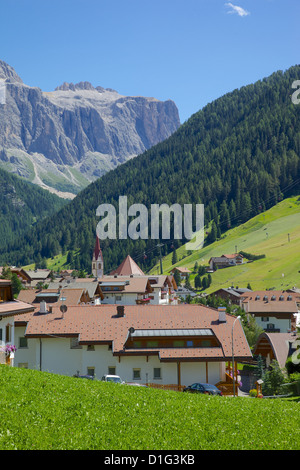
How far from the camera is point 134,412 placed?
15930 mm

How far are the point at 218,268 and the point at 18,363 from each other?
152 metres

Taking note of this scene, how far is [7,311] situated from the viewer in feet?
90.6

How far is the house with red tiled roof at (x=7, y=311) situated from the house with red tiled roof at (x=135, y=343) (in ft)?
45.1

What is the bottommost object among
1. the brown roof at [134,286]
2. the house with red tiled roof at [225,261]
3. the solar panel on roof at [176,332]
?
the solar panel on roof at [176,332]

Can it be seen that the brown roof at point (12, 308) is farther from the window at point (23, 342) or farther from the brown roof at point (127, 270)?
the brown roof at point (127, 270)

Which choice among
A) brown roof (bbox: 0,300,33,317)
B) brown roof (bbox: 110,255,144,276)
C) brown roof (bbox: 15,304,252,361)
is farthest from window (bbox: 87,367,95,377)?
brown roof (bbox: 110,255,144,276)

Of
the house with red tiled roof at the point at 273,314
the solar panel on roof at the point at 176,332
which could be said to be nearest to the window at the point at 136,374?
the solar panel on roof at the point at 176,332

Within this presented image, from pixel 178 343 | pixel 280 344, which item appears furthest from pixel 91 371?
pixel 280 344

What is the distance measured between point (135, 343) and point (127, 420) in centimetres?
2730

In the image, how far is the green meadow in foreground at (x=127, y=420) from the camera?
1363 centimetres

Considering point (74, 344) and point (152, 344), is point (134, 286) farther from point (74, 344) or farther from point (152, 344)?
point (152, 344)
